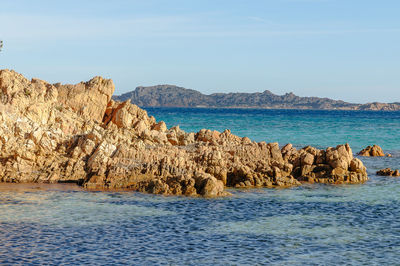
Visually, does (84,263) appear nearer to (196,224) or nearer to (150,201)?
(196,224)

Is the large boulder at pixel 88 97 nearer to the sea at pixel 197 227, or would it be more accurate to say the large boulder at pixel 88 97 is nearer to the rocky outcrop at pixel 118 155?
the rocky outcrop at pixel 118 155

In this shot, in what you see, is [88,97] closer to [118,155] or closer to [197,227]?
[118,155]

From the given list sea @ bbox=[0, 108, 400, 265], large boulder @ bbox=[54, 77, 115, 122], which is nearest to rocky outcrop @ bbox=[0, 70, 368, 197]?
large boulder @ bbox=[54, 77, 115, 122]

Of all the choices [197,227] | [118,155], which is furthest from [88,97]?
[197,227]

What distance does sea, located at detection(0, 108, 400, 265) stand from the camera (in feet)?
56.5

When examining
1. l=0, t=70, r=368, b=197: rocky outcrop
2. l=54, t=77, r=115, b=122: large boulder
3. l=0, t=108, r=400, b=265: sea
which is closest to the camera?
l=0, t=108, r=400, b=265: sea

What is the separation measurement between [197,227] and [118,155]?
10986 mm

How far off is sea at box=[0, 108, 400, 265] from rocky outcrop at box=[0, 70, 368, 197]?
1544 millimetres

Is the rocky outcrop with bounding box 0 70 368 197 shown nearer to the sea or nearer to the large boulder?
the large boulder

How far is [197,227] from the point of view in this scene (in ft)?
69.1

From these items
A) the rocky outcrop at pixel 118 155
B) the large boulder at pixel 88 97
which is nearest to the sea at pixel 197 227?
the rocky outcrop at pixel 118 155

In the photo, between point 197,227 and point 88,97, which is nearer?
point 197,227

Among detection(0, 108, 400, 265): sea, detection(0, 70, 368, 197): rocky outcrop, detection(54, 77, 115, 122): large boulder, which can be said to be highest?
detection(54, 77, 115, 122): large boulder

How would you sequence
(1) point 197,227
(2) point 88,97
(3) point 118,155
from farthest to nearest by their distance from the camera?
(2) point 88,97
(3) point 118,155
(1) point 197,227
